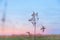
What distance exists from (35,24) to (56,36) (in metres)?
0.24

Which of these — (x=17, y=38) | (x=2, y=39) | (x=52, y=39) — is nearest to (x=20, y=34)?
(x=17, y=38)

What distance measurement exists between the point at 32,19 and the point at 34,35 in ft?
0.51

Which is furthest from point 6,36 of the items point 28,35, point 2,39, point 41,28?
point 41,28

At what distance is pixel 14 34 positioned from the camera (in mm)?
1035

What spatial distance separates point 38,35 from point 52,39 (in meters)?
0.15

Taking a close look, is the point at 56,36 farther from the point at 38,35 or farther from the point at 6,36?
the point at 6,36

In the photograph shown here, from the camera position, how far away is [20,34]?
40.9 inches

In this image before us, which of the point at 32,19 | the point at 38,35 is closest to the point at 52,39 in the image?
the point at 38,35

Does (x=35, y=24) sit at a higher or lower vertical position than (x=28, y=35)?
higher

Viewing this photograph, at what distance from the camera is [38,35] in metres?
1.07

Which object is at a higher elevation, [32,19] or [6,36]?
[32,19]

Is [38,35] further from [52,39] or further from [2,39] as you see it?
[2,39]

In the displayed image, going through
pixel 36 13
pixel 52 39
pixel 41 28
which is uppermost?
pixel 36 13

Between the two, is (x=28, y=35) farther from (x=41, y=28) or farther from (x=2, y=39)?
(x=2, y=39)
